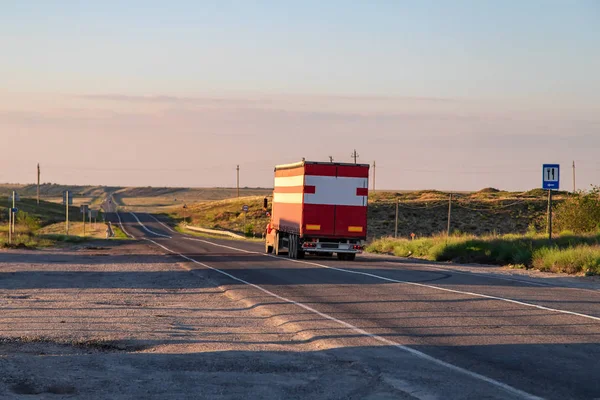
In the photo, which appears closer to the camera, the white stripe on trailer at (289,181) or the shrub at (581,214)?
the white stripe on trailer at (289,181)

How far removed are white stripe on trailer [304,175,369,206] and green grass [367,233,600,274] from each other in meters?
4.73

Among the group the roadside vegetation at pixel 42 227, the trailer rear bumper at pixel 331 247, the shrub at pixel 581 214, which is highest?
the shrub at pixel 581 214

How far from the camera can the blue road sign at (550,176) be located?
26531mm

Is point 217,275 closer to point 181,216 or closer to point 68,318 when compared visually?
point 68,318

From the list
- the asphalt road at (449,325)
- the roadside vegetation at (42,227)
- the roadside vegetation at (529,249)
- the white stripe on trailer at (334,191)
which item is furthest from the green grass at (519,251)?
the roadside vegetation at (42,227)

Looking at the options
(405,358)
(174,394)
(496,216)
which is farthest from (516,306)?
(496,216)

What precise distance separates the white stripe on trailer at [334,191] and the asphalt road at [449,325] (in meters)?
7.40

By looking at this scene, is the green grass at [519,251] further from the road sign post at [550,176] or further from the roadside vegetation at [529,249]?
the road sign post at [550,176]

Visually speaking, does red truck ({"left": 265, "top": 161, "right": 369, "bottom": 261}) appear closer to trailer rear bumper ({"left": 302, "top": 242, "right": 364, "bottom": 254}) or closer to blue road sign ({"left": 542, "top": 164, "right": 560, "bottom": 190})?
trailer rear bumper ({"left": 302, "top": 242, "right": 364, "bottom": 254})

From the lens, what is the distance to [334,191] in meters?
31.5

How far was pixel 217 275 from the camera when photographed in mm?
24469

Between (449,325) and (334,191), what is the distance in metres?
18.4

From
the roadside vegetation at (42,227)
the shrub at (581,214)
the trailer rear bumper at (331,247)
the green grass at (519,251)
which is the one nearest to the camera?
the green grass at (519,251)

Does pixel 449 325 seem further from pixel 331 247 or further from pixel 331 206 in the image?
pixel 331 247
